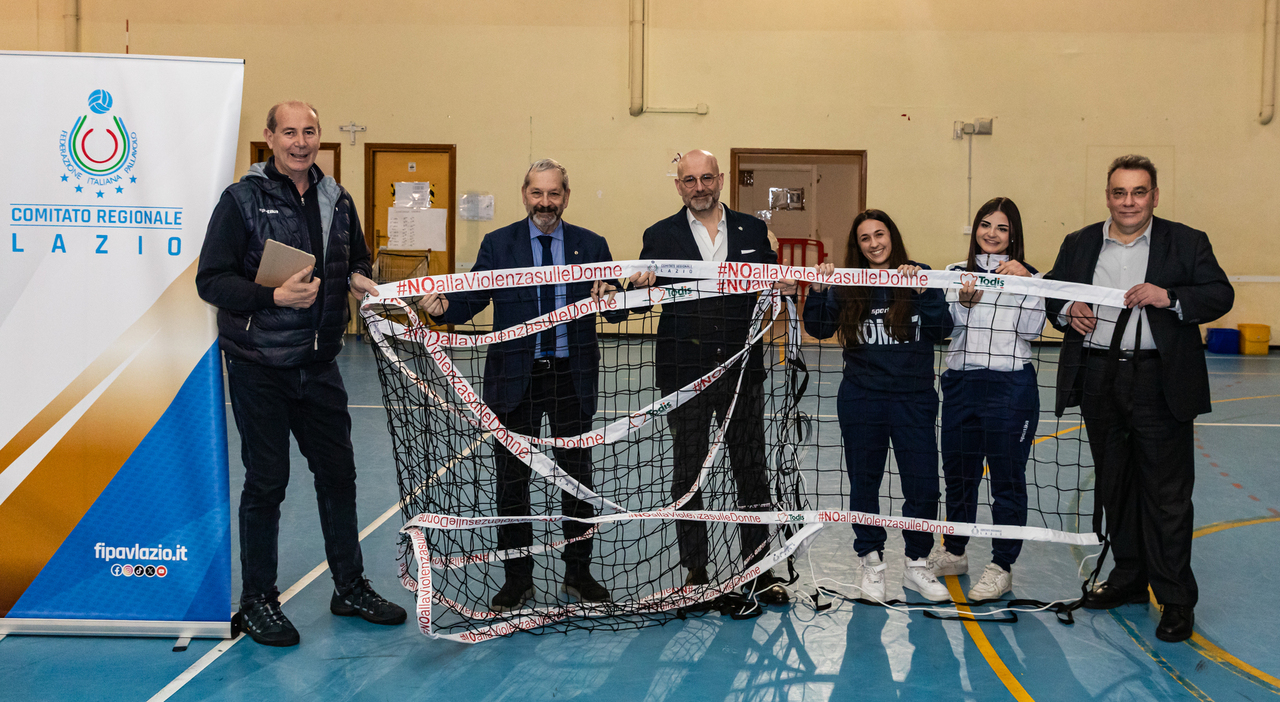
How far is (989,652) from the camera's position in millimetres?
2904

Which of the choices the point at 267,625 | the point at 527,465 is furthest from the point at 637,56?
the point at 267,625

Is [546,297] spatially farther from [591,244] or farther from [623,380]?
[623,380]

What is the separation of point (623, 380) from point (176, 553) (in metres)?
6.00

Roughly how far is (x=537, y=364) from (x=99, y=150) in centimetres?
165

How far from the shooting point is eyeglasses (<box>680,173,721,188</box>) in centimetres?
330

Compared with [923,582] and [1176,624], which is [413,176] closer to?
[923,582]

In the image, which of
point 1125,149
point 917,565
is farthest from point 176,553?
point 1125,149

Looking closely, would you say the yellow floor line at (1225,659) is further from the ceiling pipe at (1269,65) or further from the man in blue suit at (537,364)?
the ceiling pipe at (1269,65)

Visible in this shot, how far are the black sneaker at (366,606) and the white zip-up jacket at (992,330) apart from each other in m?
2.36

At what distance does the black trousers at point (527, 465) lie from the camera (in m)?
3.25

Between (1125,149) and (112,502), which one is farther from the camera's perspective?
(1125,149)

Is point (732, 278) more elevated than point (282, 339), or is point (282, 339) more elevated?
point (732, 278)

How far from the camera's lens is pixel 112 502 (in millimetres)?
2984

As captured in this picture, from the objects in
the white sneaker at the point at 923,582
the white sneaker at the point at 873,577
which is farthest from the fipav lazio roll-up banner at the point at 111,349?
the white sneaker at the point at 923,582
